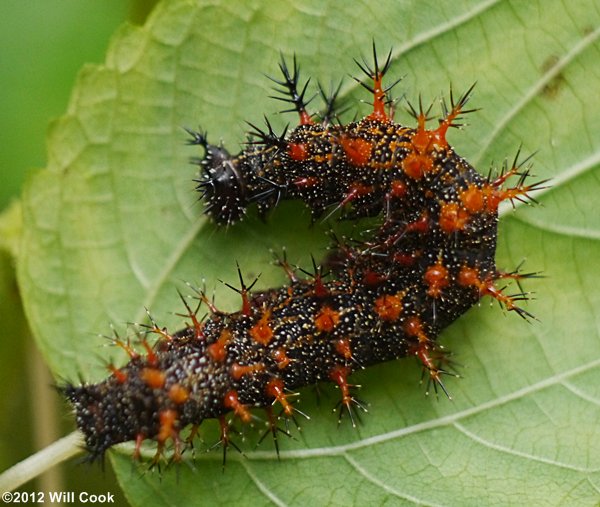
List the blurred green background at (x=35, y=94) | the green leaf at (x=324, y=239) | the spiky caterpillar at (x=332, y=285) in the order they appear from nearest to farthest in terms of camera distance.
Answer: the spiky caterpillar at (x=332, y=285) < the green leaf at (x=324, y=239) < the blurred green background at (x=35, y=94)

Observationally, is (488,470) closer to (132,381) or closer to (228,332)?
(228,332)

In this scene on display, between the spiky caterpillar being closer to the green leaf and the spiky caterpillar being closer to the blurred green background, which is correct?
the green leaf

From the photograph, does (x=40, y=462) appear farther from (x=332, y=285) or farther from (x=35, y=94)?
(x=35, y=94)

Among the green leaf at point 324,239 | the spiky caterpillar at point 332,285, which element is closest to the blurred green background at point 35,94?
the green leaf at point 324,239

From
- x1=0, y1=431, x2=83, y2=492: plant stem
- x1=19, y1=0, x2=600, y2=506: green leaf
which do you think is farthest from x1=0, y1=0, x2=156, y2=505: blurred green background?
x1=19, y1=0, x2=600, y2=506: green leaf

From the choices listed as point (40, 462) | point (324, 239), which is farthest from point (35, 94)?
point (40, 462)

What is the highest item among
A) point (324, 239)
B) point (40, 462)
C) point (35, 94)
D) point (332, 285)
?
point (35, 94)

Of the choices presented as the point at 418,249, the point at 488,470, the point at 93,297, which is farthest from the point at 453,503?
the point at 93,297

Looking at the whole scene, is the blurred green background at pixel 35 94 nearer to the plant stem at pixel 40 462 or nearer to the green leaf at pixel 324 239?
the plant stem at pixel 40 462
